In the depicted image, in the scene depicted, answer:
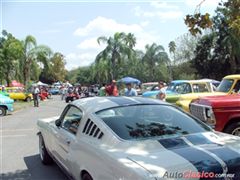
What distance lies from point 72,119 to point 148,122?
1.57 metres

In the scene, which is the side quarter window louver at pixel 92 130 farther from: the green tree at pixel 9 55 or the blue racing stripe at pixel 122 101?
the green tree at pixel 9 55

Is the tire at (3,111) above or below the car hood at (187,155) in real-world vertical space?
below

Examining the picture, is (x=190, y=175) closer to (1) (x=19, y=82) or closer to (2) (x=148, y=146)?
(2) (x=148, y=146)

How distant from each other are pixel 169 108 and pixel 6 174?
347cm

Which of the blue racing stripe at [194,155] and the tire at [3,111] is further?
the tire at [3,111]

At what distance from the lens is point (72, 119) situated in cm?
606

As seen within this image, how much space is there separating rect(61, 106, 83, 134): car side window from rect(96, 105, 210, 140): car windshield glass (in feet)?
2.11

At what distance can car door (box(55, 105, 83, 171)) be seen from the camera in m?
5.60

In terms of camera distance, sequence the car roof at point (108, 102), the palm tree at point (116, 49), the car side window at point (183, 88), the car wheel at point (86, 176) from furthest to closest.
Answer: the palm tree at point (116, 49)
the car side window at point (183, 88)
the car roof at point (108, 102)
the car wheel at point (86, 176)

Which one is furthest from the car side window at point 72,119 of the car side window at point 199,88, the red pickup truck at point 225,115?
the car side window at point 199,88

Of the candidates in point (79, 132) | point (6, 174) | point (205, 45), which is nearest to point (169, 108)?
point (79, 132)

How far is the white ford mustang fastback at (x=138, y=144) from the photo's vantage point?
12.0ft

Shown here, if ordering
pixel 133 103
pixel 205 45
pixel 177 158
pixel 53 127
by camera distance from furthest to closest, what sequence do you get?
pixel 205 45
pixel 53 127
pixel 133 103
pixel 177 158

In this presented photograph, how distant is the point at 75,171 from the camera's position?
507cm
